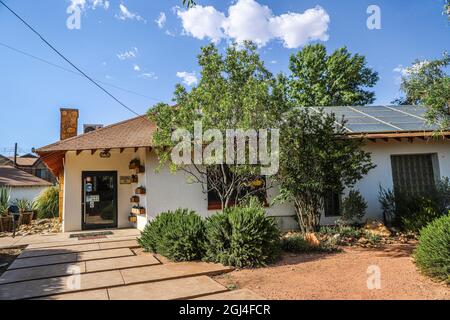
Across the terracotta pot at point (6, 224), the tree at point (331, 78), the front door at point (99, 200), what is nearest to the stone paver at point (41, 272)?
the front door at point (99, 200)

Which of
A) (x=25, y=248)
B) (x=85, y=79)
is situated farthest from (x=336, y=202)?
(x=85, y=79)

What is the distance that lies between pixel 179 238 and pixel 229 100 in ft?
10.8

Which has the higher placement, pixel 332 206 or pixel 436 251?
pixel 332 206

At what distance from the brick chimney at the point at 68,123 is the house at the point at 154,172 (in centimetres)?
317

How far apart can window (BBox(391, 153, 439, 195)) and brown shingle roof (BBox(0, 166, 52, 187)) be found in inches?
1093

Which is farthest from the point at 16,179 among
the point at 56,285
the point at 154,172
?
the point at 56,285

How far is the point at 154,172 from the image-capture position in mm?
9938

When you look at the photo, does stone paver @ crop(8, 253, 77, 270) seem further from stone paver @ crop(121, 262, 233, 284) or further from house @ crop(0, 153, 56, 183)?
house @ crop(0, 153, 56, 183)

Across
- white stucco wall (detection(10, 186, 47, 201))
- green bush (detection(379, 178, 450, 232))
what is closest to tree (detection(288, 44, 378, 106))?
green bush (detection(379, 178, 450, 232))

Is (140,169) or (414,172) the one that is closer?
(140,169)

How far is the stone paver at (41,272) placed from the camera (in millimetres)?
5352

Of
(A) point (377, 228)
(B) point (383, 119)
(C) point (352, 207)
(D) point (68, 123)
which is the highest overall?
(D) point (68, 123)

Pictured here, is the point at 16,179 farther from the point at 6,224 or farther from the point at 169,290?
the point at 169,290
